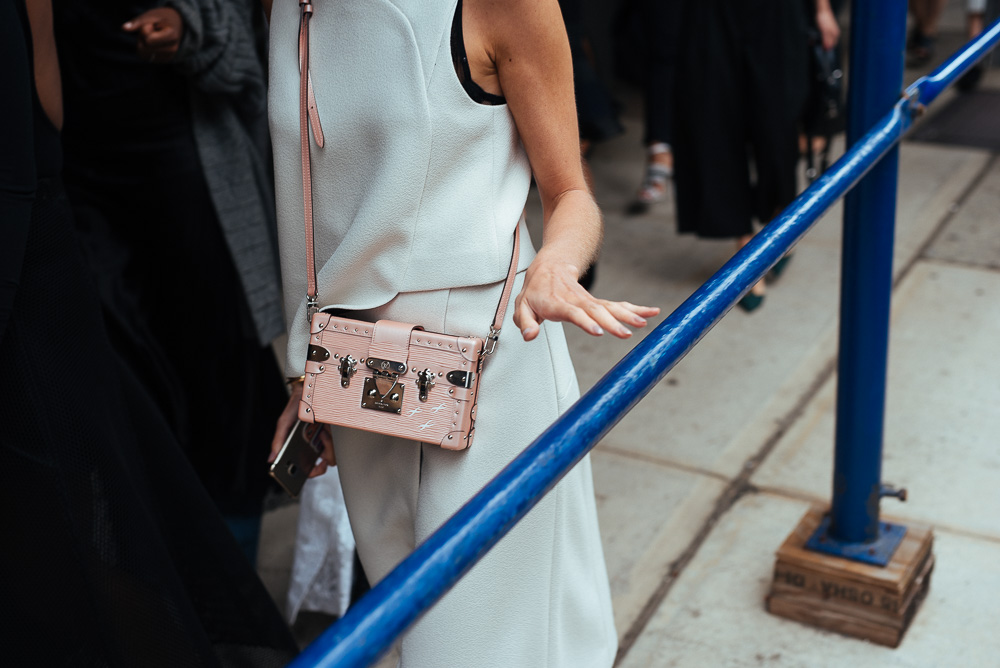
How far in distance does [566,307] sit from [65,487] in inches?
39.9

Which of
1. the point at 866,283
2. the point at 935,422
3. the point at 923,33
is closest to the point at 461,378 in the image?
the point at 866,283

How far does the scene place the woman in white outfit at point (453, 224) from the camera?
1.46m

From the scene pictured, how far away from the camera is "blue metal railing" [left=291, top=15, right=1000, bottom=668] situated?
88 centimetres

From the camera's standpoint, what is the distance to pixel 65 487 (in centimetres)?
182

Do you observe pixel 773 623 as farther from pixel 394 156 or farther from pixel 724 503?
pixel 394 156

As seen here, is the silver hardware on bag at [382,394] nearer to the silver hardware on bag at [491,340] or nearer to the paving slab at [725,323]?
the silver hardware on bag at [491,340]

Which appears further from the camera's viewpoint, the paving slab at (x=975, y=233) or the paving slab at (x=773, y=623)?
the paving slab at (x=975, y=233)

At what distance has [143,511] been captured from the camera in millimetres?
1908

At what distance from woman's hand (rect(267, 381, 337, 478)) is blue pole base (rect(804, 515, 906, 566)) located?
3.97 feet

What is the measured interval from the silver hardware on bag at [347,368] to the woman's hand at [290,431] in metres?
0.22

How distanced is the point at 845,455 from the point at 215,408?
1480 mm

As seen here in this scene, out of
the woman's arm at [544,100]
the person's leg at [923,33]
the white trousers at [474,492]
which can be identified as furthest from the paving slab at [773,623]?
the person's leg at [923,33]

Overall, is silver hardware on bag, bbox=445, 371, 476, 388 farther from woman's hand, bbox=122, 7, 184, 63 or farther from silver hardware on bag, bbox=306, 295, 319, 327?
woman's hand, bbox=122, 7, 184, 63

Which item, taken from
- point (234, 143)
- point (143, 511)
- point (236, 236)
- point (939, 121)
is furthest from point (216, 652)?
point (939, 121)
